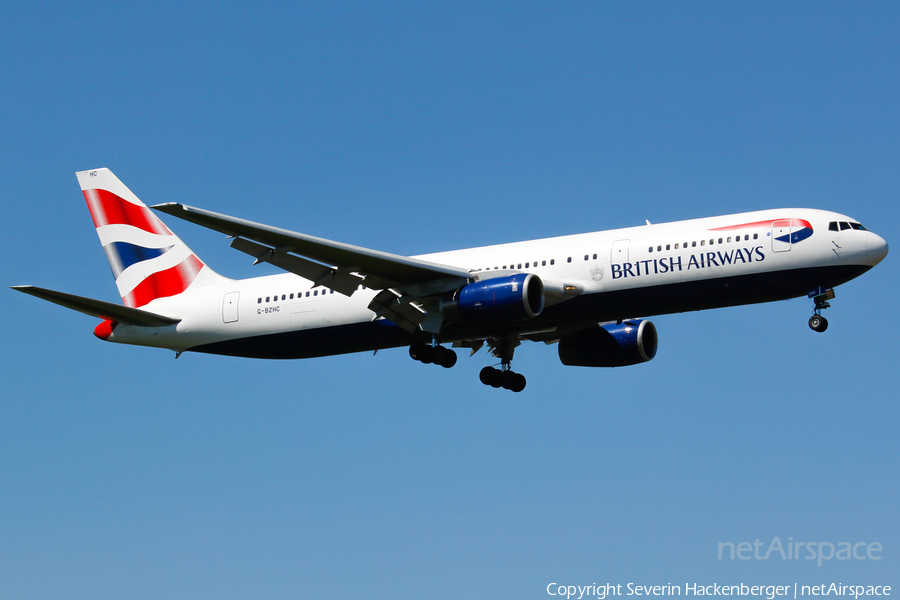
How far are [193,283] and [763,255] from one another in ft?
62.0

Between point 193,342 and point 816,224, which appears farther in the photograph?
point 193,342

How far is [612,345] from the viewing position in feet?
110

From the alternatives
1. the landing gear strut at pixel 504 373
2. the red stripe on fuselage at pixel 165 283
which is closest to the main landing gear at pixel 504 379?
the landing gear strut at pixel 504 373

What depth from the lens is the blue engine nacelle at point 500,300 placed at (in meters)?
27.2

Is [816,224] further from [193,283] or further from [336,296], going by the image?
[193,283]

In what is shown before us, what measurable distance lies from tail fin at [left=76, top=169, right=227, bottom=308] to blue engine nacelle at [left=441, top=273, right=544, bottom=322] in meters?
10.7

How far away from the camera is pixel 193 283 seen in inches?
1371

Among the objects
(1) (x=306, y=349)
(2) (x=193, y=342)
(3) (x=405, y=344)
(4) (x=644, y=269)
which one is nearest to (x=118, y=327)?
(2) (x=193, y=342)

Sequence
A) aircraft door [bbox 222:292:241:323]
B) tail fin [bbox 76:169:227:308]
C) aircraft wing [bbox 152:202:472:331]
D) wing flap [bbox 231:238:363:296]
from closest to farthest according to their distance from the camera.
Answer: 1. aircraft wing [bbox 152:202:472:331]
2. wing flap [bbox 231:238:363:296]
3. aircraft door [bbox 222:292:241:323]
4. tail fin [bbox 76:169:227:308]

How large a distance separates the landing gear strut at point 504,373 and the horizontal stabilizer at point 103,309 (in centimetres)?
1052

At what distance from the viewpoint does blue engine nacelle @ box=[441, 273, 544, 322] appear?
2716 centimetres

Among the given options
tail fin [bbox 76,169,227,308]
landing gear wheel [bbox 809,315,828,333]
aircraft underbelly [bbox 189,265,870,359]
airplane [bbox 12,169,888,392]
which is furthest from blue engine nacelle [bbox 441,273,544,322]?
tail fin [bbox 76,169,227,308]

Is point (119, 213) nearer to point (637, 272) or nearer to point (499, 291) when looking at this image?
point (499, 291)

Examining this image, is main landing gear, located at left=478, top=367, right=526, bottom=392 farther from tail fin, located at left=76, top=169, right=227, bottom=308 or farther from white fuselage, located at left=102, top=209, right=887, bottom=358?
tail fin, located at left=76, top=169, right=227, bottom=308
